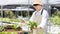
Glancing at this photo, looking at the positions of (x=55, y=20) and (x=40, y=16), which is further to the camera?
(x=55, y=20)

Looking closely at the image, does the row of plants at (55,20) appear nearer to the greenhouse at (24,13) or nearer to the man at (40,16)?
the greenhouse at (24,13)

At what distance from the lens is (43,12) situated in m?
1.41

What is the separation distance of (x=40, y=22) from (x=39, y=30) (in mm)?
188

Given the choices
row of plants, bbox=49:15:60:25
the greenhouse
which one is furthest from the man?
row of plants, bbox=49:15:60:25

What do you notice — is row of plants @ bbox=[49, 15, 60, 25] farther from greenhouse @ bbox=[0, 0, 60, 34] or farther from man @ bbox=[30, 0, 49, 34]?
man @ bbox=[30, 0, 49, 34]

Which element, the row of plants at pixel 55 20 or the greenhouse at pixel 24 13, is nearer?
the greenhouse at pixel 24 13

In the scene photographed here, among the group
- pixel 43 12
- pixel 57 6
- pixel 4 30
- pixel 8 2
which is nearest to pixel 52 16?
pixel 57 6

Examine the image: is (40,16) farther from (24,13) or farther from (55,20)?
(24,13)

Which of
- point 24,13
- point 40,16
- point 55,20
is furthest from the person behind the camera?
point 24,13

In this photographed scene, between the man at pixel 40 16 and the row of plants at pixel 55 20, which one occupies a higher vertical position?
the man at pixel 40 16

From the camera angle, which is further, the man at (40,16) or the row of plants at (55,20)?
the row of plants at (55,20)

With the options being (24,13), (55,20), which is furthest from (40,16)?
(24,13)

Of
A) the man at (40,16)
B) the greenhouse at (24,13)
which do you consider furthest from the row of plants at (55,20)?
the man at (40,16)

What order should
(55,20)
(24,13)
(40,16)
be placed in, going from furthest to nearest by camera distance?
(24,13)
(55,20)
(40,16)
